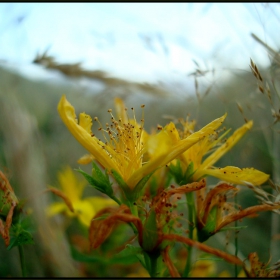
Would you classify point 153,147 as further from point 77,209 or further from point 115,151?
point 77,209

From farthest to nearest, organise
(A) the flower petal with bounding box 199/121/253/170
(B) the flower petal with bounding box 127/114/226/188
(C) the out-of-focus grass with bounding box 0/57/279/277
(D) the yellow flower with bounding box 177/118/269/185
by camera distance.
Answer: (C) the out-of-focus grass with bounding box 0/57/279/277 → (A) the flower petal with bounding box 199/121/253/170 → (D) the yellow flower with bounding box 177/118/269/185 → (B) the flower petal with bounding box 127/114/226/188

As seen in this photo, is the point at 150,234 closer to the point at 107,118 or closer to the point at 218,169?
the point at 218,169

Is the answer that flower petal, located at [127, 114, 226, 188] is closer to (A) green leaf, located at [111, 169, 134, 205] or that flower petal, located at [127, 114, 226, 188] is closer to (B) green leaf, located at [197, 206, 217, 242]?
(A) green leaf, located at [111, 169, 134, 205]

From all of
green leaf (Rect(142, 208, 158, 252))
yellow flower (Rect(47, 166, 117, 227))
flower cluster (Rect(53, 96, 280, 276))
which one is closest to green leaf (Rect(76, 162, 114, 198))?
flower cluster (Rect(53, 96, 280, 276))

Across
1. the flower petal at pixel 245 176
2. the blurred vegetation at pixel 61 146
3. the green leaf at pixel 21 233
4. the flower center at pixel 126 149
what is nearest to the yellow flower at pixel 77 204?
the blurred vegetation at pixel 61 146

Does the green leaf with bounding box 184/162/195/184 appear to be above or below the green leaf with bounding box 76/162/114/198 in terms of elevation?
below

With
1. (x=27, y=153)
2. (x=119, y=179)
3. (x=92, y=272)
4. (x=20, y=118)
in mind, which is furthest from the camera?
(x=92, y=272)

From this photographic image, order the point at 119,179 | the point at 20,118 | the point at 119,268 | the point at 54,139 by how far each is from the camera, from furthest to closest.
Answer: the point at 54,139 < the point at 119,268 < the point at 20,118 < the point at 119,179

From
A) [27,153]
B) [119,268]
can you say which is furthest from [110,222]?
[119,268]

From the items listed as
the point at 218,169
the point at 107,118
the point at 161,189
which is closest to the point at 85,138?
the point at 161,189

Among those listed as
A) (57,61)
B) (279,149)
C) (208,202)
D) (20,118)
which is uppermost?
(57,61)

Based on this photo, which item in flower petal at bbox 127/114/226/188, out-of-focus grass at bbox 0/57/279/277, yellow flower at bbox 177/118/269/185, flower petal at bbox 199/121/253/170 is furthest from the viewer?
out-of-focus grass at bbox 0/57/279/277
